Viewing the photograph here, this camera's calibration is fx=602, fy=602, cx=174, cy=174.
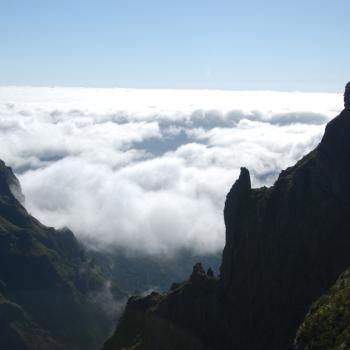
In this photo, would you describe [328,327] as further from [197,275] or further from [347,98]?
[197,275]

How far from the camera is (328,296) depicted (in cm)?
9219

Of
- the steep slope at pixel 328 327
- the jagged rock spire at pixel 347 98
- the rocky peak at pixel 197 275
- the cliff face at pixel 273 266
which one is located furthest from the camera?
the rocky peak at pixel 197 275

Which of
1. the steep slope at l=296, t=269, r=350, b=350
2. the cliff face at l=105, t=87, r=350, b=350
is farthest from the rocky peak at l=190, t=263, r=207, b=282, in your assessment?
the steep slope at l=296, t=269, r=350, b=350

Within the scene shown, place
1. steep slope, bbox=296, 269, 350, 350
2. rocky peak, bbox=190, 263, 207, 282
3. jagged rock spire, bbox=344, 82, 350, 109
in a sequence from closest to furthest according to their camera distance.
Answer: steep slope, bbox=296, 269, 350, 350
jagged rock spire, bbox=344, 82, 350, 109
rocky peak, bbox=190, 263, 207, 282

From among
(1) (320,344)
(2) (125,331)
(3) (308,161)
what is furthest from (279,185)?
(1) (320,344)

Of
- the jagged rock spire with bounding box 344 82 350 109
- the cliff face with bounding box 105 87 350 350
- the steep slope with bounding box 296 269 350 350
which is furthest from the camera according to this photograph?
the jagged rock spire with bounding box 344 82 350 109

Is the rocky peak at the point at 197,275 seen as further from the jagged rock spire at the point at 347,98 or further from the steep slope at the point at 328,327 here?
Result: the steep slope at the point at 328,327

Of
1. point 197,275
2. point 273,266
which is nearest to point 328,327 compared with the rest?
point 273,266

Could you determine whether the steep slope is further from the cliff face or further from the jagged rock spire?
the jagged rock spire

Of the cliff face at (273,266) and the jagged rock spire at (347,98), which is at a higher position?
the jagged rock spire at (347,98)

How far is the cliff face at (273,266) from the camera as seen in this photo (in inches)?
5074

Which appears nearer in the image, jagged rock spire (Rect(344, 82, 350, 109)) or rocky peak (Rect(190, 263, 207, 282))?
jagged rock spire (Rect(344, 82, 350, 109))

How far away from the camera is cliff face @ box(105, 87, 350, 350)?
128875 mm

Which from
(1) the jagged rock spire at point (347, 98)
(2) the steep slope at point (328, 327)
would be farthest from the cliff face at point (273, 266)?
(2) the steep slope at point (328, 327)
